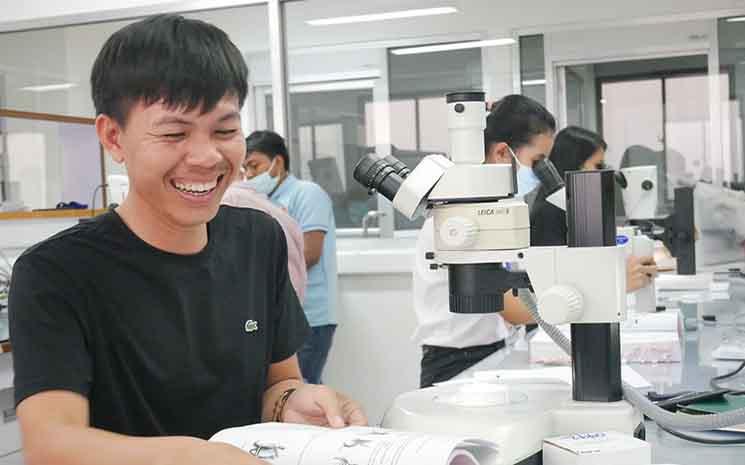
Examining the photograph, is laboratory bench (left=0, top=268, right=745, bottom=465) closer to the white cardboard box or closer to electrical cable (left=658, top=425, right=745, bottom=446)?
electrical cable (left=658, top=425, right=745, bottom=446)

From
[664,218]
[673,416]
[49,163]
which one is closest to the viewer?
[673,416]

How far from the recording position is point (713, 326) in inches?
107

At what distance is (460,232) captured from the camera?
1116 mm

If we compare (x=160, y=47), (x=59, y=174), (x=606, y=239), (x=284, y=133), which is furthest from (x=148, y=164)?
(x=59, y=174)

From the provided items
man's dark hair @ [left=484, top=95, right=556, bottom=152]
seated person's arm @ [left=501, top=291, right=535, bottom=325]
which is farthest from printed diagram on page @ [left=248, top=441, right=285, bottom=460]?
man's dark hair @ [left=484, top=95, right=556, bottom=152]

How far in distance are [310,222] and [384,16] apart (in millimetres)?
1060

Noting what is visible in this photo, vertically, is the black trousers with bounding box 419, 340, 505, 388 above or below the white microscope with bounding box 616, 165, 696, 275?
below

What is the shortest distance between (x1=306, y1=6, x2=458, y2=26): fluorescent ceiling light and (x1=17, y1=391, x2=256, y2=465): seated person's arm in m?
3.30

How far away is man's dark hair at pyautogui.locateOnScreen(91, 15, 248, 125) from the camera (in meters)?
1.17

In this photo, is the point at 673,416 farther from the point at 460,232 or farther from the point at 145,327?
the point at 145,327

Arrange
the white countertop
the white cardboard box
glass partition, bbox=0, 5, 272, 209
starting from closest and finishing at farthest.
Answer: the white cardboard box, the white countertop, glass partition, bbox=0, 5, 272, 209

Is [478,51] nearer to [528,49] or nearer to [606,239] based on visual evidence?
[528,49]

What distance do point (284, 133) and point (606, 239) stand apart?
3198 mm

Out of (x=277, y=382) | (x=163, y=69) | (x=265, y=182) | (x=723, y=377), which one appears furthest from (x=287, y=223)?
(x=163, y=69)
